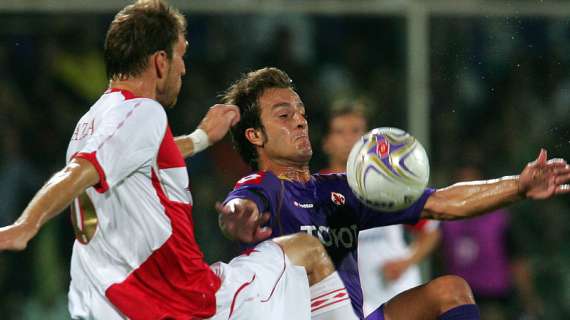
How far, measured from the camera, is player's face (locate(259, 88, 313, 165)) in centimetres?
480

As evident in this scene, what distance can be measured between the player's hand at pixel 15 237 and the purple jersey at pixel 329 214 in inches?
50.1

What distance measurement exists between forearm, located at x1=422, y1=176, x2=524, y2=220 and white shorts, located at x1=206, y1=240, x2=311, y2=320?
Answer: 31.9 inches

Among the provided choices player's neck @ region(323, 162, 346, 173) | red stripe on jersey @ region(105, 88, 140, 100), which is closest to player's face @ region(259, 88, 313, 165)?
red stripe on jersey @ region(105, 88, 140, 100)

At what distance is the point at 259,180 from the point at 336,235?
0.45m

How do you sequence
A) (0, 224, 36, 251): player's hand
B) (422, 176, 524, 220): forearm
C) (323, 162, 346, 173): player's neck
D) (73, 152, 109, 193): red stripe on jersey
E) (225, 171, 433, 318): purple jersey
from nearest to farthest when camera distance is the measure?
(0, 224, 36, 251): player's hand
(73, 152, 109, 193): red stripe on jersey
(422, 176, 524, 220): forearm
(225, 171, 433, 318): purple jersey
(323, 162, 346, 173): player's neck

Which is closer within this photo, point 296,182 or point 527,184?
point 527,184

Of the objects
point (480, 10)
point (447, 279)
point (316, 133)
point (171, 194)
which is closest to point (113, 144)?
point (171, 194)

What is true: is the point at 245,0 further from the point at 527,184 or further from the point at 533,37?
the point at 527,184

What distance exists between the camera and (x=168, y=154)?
3912 mm

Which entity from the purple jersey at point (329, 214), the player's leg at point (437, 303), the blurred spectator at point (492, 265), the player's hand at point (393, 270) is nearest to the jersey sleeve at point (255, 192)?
the purple jersey at point (329, 214)

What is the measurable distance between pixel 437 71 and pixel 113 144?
5.24m

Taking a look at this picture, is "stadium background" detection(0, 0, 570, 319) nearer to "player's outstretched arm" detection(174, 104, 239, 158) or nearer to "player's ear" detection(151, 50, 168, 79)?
"player's outstretched arm" detection(174, 104, 239, 158)

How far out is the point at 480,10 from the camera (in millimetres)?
8672

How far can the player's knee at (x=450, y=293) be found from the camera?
4.39 metres
